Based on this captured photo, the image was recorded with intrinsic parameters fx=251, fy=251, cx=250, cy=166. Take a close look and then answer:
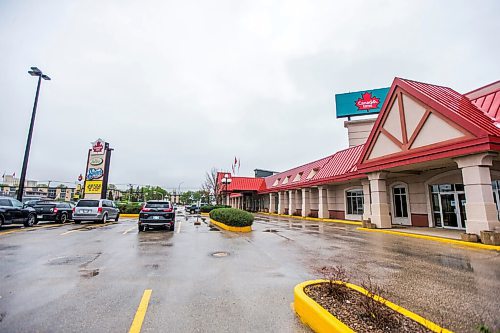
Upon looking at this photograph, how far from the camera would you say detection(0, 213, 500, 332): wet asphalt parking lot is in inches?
145

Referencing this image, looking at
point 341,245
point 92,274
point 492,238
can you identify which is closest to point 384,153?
point 492,238

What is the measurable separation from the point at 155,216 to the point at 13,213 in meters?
7.95

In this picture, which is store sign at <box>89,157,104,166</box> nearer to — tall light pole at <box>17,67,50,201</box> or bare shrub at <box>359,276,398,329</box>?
tall light pole at <box>17,67,50,201</box>

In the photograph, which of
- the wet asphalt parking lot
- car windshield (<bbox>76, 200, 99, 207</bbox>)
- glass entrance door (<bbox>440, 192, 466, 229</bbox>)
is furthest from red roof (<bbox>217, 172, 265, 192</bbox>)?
the wet asphalt parking lot

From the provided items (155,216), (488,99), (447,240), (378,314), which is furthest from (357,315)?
(488,99)

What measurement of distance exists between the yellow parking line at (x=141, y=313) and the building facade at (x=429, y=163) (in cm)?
1256

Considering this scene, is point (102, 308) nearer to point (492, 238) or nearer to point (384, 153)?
point (492, 238)

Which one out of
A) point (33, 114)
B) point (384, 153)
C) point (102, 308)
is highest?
point (33, 114)

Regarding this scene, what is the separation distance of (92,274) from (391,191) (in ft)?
64.2

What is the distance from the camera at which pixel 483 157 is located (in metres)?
10.2

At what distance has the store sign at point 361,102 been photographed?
99.7ft

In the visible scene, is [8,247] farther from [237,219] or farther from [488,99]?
[488,99]

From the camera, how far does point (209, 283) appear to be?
17.5 feet

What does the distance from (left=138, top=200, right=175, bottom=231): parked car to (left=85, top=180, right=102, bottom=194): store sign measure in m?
21.3
